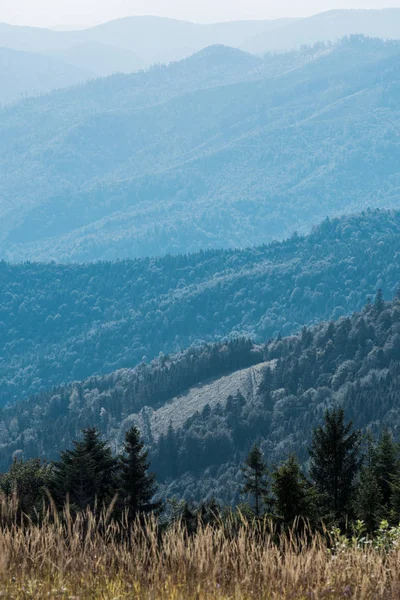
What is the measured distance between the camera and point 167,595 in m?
11.6

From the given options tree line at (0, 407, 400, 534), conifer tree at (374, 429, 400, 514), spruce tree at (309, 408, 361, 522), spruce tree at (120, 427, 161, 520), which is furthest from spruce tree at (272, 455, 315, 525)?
spruce tree at (309, 408, 361, 522)

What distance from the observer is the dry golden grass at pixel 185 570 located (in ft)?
38.7

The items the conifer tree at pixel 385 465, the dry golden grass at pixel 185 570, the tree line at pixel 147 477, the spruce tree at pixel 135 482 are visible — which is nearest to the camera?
the dry golden grass at pixel 185 570

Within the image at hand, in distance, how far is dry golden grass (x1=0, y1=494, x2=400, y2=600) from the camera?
11781 mm

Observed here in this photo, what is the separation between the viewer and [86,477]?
184ft

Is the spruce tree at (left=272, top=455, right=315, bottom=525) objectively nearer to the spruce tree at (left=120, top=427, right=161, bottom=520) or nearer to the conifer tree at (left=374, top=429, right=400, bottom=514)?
the spruce tree at (left=120, top=427, right=161, bottom=520)

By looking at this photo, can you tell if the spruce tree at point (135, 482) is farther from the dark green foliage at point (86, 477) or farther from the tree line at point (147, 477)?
the dark green foliage at point (86, 477)

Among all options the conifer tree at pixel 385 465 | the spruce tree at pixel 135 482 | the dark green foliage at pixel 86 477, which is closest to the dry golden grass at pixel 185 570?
the dark green foliage at pixel 86 477

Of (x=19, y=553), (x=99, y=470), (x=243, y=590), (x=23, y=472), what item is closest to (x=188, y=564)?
(x=243, y=590)

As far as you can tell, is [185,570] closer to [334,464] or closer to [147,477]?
[147,477]

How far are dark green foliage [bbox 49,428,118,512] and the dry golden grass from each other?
3821 cm

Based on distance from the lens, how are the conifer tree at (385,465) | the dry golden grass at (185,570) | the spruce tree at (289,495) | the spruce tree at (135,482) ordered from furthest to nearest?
the conifer tree at (385,465), the spruce tree at (135,482), the spruce tree at (289,495), the dry golden grass at (185,570)

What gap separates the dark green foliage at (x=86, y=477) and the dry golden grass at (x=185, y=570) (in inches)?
1504

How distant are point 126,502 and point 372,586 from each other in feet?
141
